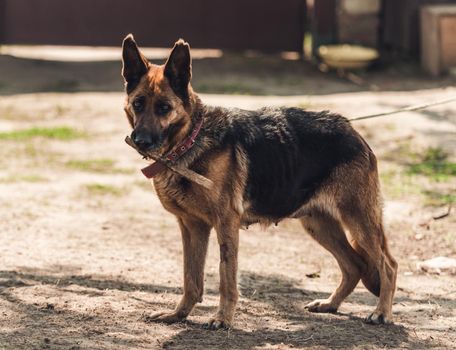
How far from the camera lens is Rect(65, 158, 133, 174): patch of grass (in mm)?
11594

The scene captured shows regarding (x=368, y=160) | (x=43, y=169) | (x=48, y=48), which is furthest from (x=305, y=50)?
(x=368, y=160)

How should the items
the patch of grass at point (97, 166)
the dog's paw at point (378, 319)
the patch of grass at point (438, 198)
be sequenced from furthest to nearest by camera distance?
the patch of grass at point (97, 166) → the patch of grass at point (438, 198) → the dog's paw at point (378, 319)

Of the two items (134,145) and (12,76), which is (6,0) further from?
(134,145)

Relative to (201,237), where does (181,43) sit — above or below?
above

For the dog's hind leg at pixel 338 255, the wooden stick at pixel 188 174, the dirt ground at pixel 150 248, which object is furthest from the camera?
the dog's hind leg at pixel 338 255

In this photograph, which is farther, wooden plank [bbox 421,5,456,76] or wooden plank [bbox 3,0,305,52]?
wooden plank [bbox 3,0,305,52]

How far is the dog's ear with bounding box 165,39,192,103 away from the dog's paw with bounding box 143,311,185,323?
4.68ft

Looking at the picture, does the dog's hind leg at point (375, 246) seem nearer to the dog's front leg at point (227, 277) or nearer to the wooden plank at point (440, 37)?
the dog's front leg at point (227, 277)

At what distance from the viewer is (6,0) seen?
19594mm

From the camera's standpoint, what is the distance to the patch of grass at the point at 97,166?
38.0 feet

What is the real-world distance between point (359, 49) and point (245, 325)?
12360 mm

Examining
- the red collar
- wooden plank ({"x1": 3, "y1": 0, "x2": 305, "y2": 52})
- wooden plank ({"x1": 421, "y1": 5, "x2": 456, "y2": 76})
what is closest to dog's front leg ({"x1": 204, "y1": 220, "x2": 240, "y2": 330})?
the red collar

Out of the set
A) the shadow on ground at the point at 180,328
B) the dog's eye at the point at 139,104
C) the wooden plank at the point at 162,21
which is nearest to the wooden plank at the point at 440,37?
the wooden plank at the point at 162,21

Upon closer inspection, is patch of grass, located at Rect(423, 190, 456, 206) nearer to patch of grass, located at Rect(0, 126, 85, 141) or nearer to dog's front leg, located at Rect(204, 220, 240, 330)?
dog's front leg, located at Rect(204, 220, 240, 330)
